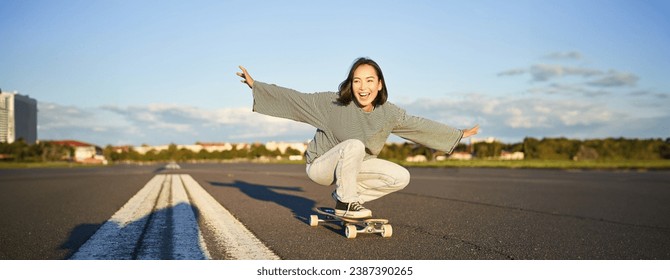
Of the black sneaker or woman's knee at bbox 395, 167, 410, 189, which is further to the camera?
woman's knee at bbox 395, 167, 410, 189

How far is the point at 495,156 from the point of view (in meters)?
72.7

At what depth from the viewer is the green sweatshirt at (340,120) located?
17.1ft

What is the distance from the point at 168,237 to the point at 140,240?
0.24 meters

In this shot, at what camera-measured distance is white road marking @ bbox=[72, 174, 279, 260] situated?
12.7 ft

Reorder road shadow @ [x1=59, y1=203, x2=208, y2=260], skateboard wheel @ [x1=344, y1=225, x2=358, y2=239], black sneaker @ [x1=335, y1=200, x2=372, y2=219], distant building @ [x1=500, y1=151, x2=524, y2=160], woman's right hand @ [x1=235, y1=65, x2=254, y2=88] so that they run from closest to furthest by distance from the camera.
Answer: road shadow @ [x1=59, y1=203, x2=208, y2=260] → skateboard wheel @ [x1=344, y1=225, x2=358, y2=239] → black sneaker @ [x1=335, y1=200, x2=372, y2=219] → woman's right hand @ [x1=235, y1=65, x2=254, y2=88] → distant building @ [x1=500, y1=151, x2=524, y2=160]

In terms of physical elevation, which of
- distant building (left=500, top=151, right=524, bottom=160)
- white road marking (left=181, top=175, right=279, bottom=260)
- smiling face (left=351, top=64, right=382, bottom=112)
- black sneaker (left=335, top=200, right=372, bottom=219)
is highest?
smiling face (left=351, top=64, right=382, bottom=112)

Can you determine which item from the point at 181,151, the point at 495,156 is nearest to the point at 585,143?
the point at 495,156

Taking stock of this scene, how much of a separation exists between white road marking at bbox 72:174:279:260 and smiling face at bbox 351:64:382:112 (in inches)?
60.9

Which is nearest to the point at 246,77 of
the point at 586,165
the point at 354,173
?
the point at 354,173

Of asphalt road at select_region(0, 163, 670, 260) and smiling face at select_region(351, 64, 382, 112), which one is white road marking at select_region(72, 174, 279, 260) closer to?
asphalt road at select_region(0, 163, 670, 260)

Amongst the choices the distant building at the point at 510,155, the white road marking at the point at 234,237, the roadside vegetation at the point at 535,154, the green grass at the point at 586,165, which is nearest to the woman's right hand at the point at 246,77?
the white road marking at the point at 234,237

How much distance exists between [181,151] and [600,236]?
14960 centimetres

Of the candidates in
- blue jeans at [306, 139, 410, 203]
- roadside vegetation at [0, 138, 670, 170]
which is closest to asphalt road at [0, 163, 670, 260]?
blue jeans at [306, 139, 410, 203]
